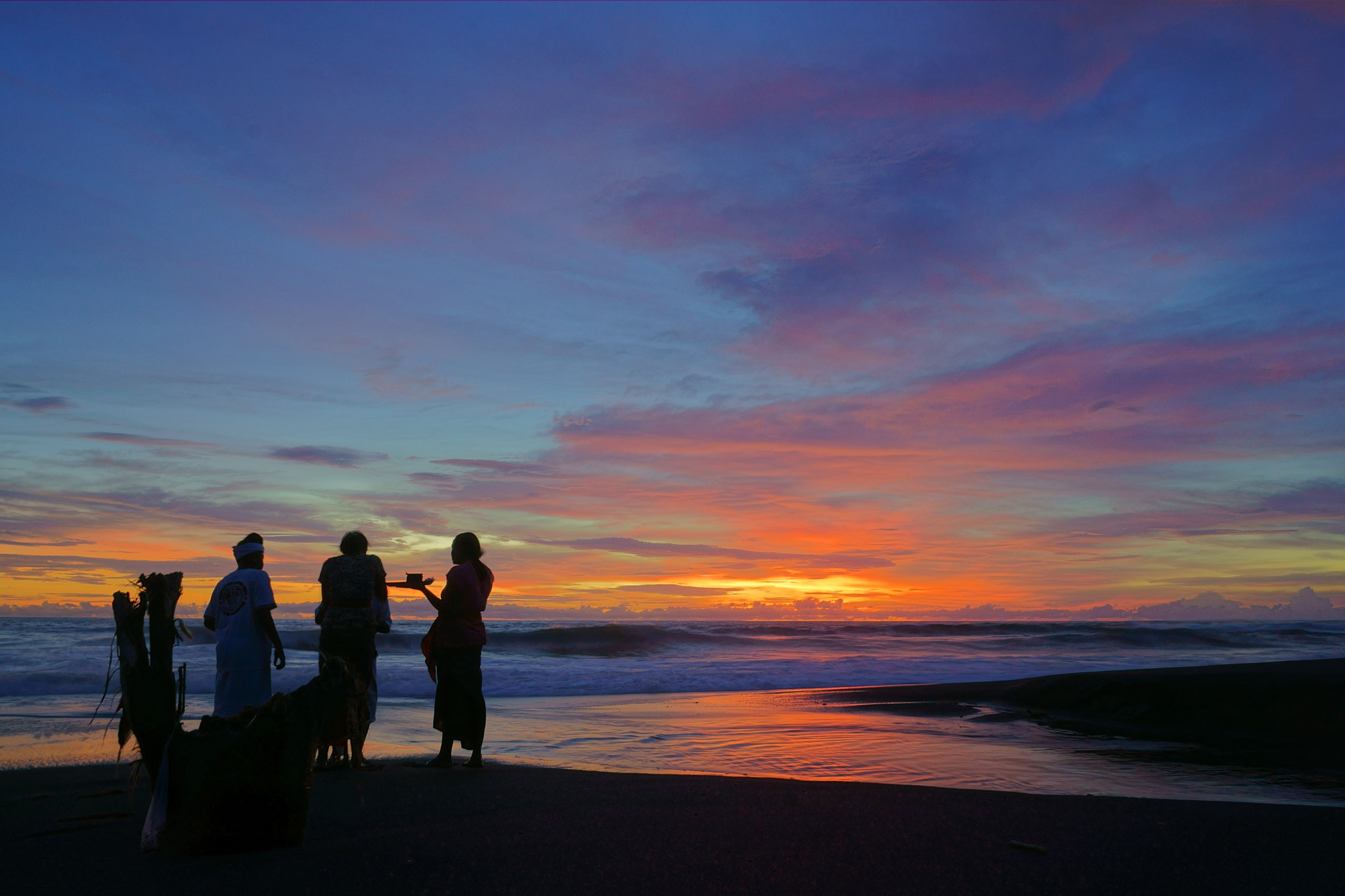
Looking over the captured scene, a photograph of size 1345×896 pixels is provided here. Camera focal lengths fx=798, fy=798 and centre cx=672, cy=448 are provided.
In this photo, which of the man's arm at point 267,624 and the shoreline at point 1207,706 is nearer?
the man's arm at point 267,624

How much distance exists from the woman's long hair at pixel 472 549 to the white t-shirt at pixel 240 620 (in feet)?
4.96

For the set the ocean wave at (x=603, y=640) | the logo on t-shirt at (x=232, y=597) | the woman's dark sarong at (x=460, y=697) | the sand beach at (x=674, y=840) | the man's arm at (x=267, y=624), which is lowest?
the ocean wave at (x=603, y=640)

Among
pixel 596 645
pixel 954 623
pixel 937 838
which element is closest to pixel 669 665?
pixel 596 645

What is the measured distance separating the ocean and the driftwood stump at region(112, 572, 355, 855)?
333 centimetres

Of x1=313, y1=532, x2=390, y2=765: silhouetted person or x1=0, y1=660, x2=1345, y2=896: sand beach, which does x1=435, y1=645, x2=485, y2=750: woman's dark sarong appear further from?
x1=313, y1=532, x2=390, y2=765: silhouetted person

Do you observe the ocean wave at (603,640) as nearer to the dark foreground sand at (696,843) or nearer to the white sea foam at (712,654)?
the white sea foam at (712,654)

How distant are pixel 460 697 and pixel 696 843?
315 cm

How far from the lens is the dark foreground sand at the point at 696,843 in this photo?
3.42 meters

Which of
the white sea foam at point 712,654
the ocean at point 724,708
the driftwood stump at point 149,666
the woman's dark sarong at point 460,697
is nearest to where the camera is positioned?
the driftwood stump at point 149,666

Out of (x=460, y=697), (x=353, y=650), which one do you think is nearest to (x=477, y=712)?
(x=460, y=697)

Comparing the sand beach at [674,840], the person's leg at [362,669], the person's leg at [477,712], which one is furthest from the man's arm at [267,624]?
the person's leg at [477,712]

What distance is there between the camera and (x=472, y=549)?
268 inches

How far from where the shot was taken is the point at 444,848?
12.6 feet

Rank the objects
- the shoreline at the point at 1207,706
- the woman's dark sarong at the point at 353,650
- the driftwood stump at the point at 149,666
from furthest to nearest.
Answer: the shoreline at the point at 1207,706
the woman's dark sarong at the point at 353,650
the driftwood stump at the point at 149,666
